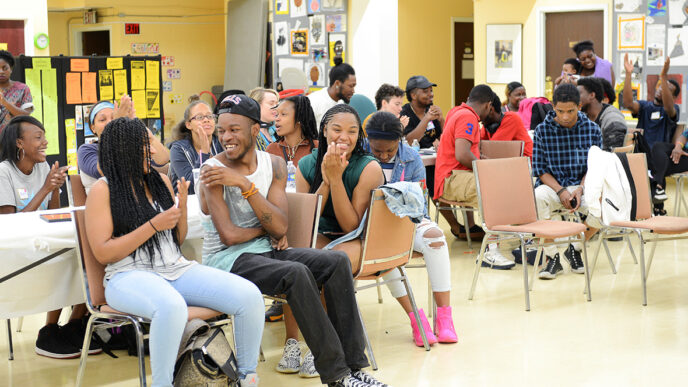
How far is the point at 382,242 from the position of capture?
13.3ft

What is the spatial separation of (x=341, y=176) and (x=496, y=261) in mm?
2657

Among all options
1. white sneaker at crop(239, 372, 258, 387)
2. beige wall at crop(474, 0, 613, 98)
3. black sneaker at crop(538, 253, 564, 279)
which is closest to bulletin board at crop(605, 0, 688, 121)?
beige wall at crop(474, 0, 613, 98)

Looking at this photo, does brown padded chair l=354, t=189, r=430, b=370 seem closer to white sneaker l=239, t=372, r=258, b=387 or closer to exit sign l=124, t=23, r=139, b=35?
Result: white sneaker l=239, t=372, r=258, b=387

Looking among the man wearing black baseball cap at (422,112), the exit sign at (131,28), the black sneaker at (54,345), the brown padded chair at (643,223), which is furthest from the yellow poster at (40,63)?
the exit sign at (131,28)

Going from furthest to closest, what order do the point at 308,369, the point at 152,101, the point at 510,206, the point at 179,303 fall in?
1. the point at 152,101
2. the point at 510,206
3. the point at 308,369
4. the point at 179,303

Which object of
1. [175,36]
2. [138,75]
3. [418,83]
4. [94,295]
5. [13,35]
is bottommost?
[94,295]

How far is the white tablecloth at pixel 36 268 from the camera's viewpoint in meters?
3.48

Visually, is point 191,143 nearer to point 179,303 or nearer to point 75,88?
point 179,303

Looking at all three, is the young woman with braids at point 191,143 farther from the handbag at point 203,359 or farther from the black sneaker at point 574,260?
the black sneaker at point 574,260

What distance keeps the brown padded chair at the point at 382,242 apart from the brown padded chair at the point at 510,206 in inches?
→ 43.9

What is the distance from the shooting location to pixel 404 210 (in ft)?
13.0

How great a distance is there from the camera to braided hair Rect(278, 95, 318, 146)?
5012 millimetres

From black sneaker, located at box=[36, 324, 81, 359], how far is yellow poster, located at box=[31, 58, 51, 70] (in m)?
4.27

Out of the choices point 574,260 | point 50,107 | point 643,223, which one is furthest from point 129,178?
point 50,107
